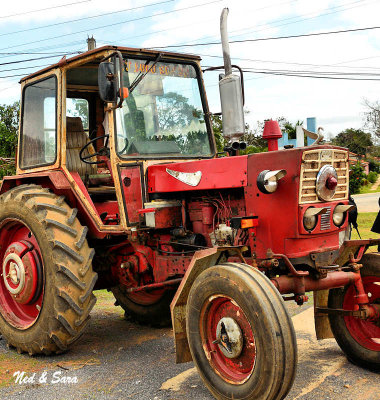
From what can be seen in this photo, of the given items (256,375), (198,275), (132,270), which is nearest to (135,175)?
(132,270)

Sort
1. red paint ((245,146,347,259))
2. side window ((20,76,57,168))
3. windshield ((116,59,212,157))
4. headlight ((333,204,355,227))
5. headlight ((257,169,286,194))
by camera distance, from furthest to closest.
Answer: side window ((20,76,57,168)), windshield ((116,59,212,157)), headlight ((333,204,355,227)), red paint ((245,146,347,259)), headlight ((257,169,286,194))

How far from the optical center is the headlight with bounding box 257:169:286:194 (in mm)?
3846

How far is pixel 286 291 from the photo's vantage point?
3.91 m

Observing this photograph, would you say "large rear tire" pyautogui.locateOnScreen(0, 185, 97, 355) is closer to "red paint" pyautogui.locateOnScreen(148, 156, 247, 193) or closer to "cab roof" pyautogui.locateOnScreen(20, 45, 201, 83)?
"red paint" pyautogui.locateOnScreen(148, 156, 247, 193)

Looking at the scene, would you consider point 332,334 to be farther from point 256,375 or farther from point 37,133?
point 37,133

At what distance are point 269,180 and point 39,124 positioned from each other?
280cm

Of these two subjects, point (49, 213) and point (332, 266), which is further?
point (49, 213)

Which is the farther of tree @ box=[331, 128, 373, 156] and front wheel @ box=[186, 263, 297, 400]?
tree @ box=[331, 128, 373, 156]

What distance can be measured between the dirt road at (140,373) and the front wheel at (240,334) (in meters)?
0.30

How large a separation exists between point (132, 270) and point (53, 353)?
42.1 inches

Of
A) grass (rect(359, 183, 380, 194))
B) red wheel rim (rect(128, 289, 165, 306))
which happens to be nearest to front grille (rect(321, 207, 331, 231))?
red wheel rim (rect(128, 289, 165, 306))

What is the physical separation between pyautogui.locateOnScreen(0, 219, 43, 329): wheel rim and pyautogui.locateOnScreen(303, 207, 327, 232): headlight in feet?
8.25

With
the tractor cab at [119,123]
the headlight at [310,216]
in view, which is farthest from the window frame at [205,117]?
the headlight at [310,216]

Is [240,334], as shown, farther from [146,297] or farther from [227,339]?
[146,297]
